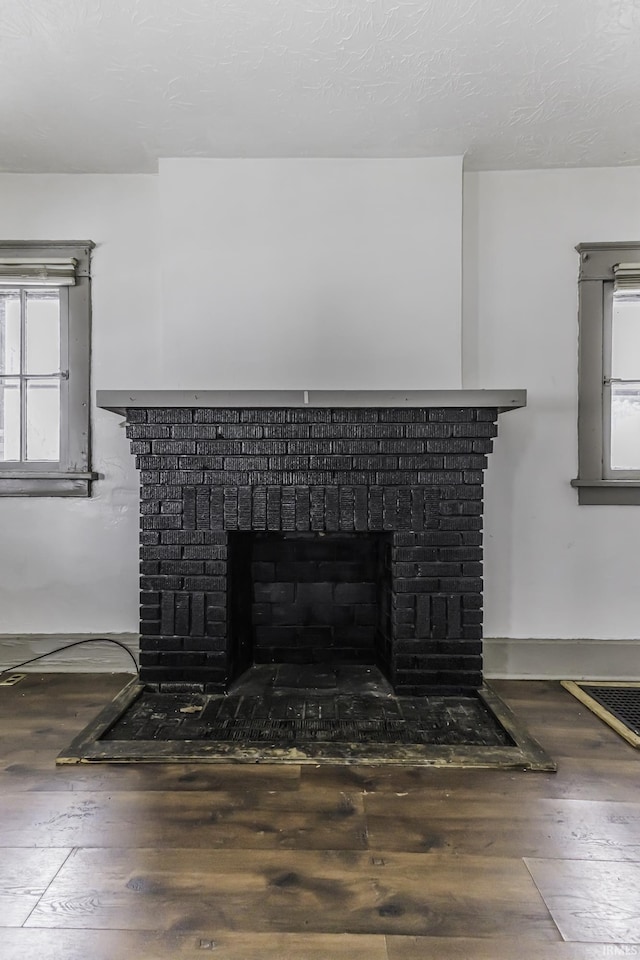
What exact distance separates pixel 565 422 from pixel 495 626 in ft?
3.43

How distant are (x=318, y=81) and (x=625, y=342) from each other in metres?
1.80

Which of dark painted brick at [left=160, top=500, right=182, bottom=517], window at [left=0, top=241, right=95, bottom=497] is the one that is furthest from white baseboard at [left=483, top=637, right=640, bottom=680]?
window at [left=0, top=241, right=95, bottom=497]

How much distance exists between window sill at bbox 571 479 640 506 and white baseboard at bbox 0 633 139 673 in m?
2.28

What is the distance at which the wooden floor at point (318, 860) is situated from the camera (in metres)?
1.11

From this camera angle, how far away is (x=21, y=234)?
2.64 meters

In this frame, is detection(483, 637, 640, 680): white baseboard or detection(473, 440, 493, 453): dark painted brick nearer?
detection(473, 440, 493, 453): dark painted brick

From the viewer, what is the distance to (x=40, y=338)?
266cm

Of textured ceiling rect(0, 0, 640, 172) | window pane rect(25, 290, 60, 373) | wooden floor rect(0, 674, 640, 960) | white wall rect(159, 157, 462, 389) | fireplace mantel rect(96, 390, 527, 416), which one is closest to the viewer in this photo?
wooden floor rect(0, 674, 640, 960)

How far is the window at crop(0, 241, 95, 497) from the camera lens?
262 cm

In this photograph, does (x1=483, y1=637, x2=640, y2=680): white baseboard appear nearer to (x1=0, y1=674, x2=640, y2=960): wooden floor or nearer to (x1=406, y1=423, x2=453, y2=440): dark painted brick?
(x1=0, y1=674, x2=640, y2=960): wooden floor

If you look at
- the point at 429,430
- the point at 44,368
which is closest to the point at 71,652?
the point at 44,368

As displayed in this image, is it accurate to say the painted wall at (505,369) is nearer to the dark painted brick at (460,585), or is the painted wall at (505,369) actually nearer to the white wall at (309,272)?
the white wall at (309,272)

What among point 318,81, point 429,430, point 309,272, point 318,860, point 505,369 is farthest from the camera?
point 505,369

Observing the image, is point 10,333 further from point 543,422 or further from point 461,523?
point 543,422
